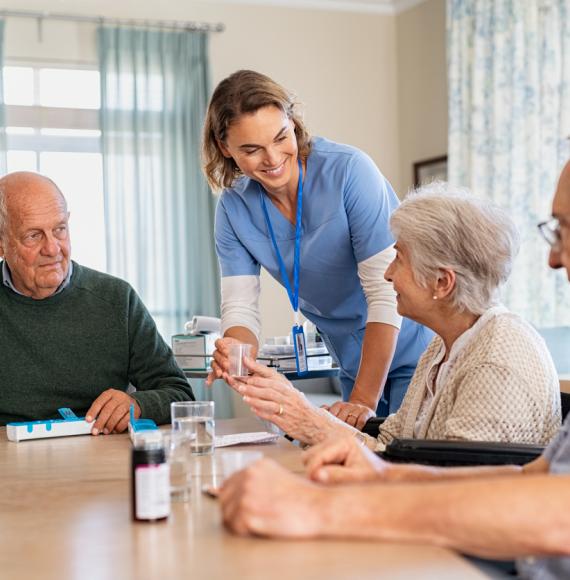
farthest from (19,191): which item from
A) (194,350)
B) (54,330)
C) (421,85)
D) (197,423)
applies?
(421,85)

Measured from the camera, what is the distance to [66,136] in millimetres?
6043

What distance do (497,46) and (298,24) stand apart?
5.56 feet

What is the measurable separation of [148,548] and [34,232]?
60.5 inches

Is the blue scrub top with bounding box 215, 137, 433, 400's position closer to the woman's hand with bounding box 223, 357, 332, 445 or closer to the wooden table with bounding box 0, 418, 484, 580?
the woman's hand with bounding box 223, 357, 332, 445

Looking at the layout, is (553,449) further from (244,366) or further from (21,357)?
(21,357)

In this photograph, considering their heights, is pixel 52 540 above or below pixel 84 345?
below

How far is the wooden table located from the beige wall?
4871 mm

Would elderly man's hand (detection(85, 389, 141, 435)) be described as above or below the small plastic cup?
below

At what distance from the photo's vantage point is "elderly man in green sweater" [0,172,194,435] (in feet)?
8.36

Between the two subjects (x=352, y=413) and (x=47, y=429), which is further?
(x=352, y=413)

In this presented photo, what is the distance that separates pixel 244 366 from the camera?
82.9 inches

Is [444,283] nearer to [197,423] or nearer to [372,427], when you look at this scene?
[372,427]

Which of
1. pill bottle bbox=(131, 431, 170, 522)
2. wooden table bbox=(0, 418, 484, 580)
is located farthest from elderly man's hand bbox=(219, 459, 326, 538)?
pill bottle bbox=(131, 431, 170, 522)

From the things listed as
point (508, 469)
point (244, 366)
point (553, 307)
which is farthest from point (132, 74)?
point (508, 469)
